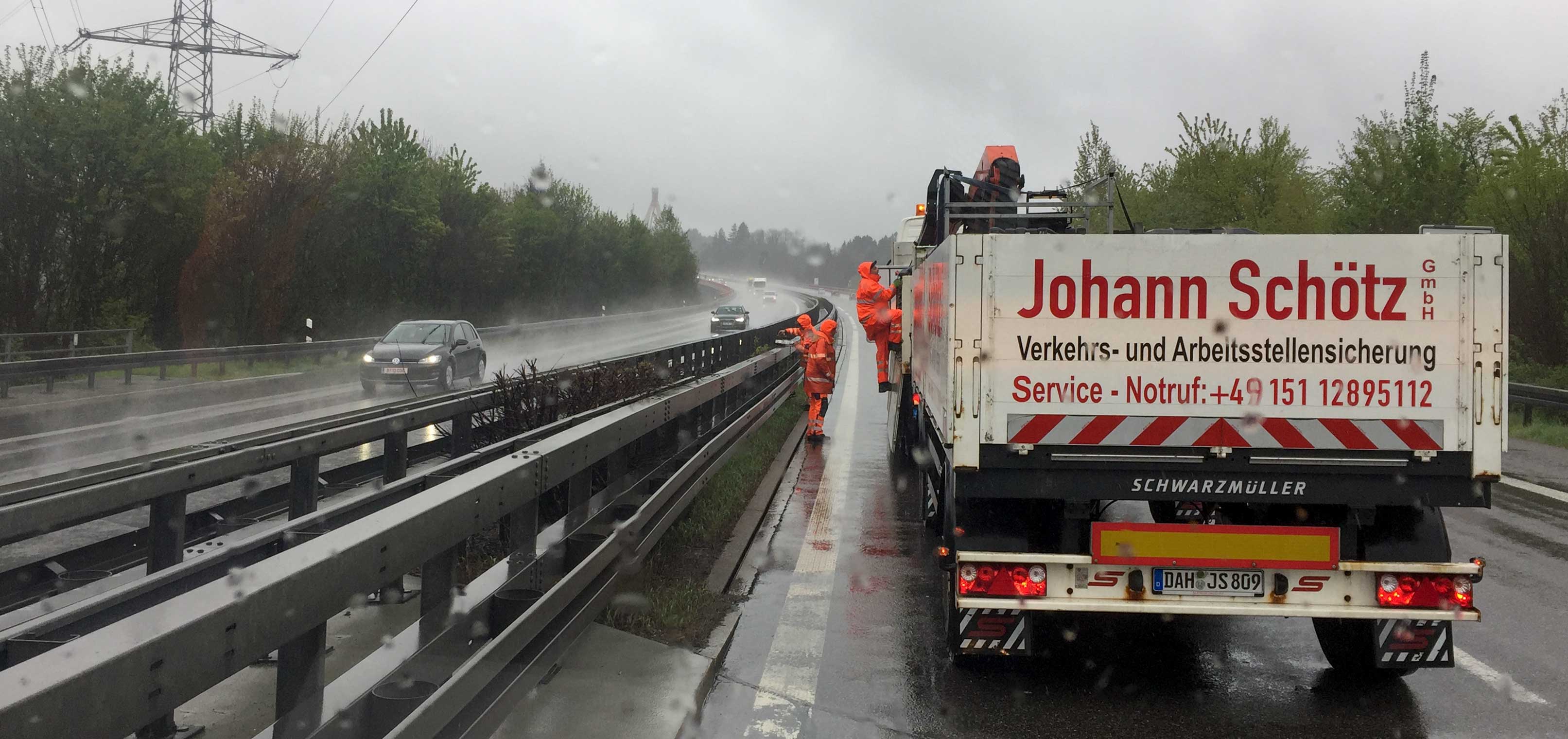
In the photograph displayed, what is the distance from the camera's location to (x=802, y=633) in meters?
6.67

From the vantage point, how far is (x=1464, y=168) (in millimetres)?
27547

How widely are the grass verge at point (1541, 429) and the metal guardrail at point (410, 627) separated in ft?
50.0

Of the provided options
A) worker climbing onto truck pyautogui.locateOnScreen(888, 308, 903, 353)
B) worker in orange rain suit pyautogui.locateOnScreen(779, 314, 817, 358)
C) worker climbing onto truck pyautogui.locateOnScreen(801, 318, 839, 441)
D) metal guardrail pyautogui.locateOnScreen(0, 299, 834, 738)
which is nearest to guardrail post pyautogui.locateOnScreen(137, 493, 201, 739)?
metal guardrail pyautogui.locateOnScreen(0, 299, 834, 738)

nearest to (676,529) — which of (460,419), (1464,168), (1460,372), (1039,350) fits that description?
(460,419)

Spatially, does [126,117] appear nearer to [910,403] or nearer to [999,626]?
[910,403]

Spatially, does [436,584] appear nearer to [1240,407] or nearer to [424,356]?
[1240,407]

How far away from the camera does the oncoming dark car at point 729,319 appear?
2371 inches

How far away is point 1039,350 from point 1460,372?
1.77m

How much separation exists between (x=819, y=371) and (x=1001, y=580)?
10.2m

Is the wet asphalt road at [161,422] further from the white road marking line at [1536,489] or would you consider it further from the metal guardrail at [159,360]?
the white road marking line at [1536,489]

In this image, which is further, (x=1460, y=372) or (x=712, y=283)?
(x=712, y=283)

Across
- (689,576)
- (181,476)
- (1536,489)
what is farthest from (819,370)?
(181,476)

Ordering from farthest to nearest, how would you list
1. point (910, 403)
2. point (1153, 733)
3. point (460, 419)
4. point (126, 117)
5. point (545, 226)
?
point (545, 226)
point (126, 117)
point (910, 403)
point (460, 419)
point (1153, 733)

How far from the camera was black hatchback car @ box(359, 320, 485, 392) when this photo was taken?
79.3ft
